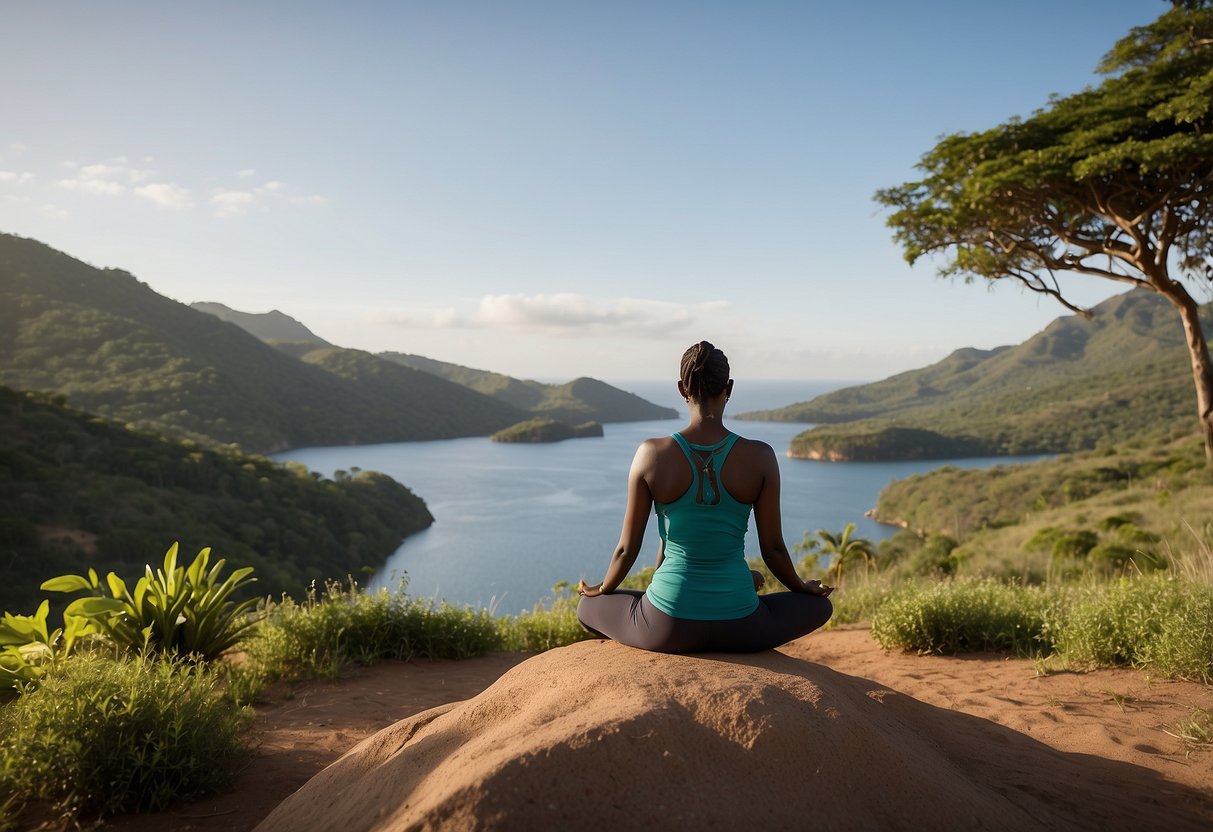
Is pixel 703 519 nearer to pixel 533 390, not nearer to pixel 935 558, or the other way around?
pixel 935 558

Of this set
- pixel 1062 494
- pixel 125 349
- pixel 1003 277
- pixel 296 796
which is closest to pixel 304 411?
pixel 125 349

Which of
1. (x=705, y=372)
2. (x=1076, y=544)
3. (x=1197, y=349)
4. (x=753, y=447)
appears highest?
(x=1197, y=349)

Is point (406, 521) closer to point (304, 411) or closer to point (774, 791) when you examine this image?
point (304, 411)

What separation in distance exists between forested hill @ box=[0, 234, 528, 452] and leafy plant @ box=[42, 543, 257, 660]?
59804mm

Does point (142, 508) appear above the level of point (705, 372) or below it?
below

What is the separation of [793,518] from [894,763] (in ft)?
184

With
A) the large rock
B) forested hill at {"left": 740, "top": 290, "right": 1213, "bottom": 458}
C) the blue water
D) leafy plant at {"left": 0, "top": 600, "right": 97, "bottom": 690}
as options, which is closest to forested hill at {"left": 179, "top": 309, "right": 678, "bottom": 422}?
the blue water

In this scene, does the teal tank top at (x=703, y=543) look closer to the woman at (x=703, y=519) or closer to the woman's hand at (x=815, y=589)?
the woman at (x=703, y=519)

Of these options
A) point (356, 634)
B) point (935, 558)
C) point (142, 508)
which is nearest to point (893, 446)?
point (935, 558)

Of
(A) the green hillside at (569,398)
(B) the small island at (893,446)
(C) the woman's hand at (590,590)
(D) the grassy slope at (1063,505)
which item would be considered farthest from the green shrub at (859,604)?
(A) the green hillside at (569,398)

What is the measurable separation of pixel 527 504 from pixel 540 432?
4316 centimetres

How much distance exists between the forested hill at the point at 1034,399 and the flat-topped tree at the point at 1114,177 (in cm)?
1026

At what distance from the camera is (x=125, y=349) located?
72.4 m

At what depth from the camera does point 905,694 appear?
12.7 ft
